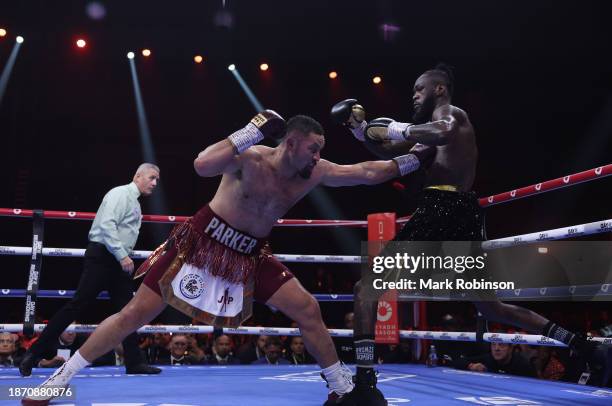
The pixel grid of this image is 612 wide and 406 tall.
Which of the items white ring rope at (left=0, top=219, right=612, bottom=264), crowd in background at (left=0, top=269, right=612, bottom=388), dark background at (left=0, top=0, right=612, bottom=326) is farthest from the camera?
dark background at (left=0, top=0, right=612, bottom=326)

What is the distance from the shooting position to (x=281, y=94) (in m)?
9.96

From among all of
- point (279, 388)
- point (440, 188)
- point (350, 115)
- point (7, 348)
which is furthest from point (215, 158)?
point (7, 348)

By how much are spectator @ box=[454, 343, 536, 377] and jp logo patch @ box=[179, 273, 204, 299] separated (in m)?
2.27

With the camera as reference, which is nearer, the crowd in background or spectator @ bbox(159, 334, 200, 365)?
the crowd in background

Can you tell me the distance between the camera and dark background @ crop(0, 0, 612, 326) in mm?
8250

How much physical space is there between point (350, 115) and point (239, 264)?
1.00 metres

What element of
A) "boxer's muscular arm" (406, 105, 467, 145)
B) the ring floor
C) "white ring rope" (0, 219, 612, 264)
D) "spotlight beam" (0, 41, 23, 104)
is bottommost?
the ring floor

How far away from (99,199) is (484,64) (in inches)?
253

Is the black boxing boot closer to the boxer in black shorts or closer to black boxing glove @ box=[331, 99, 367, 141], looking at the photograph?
the boxer in black shorts

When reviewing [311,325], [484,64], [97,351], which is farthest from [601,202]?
[97,351]

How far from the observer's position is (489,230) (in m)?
9.77

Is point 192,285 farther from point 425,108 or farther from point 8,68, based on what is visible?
point 8,68

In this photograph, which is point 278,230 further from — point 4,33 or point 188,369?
point 188,369

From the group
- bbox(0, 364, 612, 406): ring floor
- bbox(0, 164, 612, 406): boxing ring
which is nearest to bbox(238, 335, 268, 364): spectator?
bbox(0, 164, 612, 406): boxing ring
